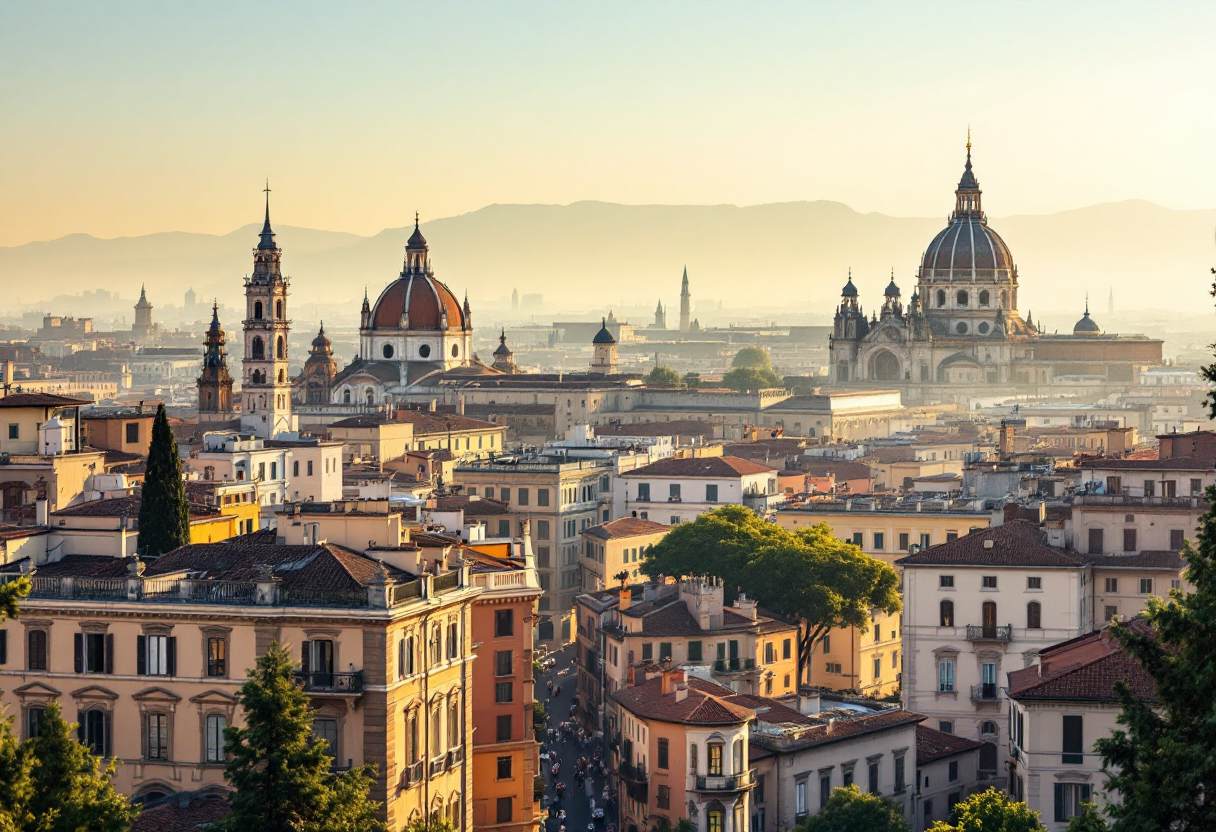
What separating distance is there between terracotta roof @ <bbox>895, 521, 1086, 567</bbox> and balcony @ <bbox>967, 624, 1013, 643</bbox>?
4.60 ft

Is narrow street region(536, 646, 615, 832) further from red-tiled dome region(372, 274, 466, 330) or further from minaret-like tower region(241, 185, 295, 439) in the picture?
red-tiled dome region(372, 274, 466, 330)

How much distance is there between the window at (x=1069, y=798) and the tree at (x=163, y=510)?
16.5 meters

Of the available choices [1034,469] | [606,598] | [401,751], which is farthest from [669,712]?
[1034,469]

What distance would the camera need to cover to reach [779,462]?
384 ft

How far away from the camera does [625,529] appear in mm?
93750

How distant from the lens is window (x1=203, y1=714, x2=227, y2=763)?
1629 inches

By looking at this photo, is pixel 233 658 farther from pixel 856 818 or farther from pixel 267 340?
pixel 267 340

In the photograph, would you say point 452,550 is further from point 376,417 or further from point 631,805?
point 376,417

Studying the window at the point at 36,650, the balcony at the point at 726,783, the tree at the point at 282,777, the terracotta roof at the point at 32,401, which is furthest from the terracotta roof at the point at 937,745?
the terracotta roof at the point at 32,401

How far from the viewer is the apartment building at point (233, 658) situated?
40406mm

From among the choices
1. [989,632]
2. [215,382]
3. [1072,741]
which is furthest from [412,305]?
[1072,741]

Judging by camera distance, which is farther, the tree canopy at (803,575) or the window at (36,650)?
the tree canopy at (803,575)

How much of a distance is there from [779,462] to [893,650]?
4206 centimetres

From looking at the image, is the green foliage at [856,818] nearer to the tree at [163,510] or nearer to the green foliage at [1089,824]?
the tree at [163,510]
